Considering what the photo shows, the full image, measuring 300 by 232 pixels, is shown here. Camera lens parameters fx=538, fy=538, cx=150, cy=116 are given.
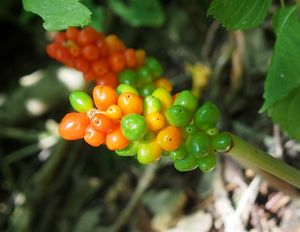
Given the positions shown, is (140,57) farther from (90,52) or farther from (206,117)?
(206,117)

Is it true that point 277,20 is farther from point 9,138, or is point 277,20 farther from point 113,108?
point 9,138

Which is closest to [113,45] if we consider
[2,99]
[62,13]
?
[62,13]

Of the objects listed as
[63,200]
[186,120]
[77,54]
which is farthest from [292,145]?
[63,200]

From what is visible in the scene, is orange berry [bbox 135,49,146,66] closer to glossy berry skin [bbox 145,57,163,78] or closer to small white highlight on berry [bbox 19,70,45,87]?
glossy berry skin [bbox 145,57,163,78]

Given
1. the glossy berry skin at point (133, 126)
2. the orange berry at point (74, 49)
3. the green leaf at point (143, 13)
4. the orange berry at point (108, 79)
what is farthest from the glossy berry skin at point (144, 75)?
the green leaf at point (143, 13)

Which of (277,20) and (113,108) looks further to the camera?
(277,20)
